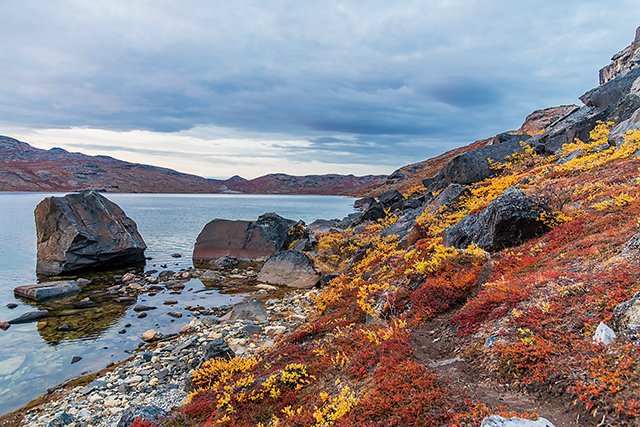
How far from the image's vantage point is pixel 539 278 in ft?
21.0

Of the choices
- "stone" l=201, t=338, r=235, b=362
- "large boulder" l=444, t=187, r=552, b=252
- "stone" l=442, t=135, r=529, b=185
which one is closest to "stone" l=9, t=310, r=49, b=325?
"stone" l=201, t=338, r=235, b=362

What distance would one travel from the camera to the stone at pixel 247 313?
55.4 ft

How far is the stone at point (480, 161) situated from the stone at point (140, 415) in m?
23.9

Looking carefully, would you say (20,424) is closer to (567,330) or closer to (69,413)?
→ (69,413)

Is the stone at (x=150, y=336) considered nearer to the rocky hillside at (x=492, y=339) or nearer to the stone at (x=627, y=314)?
the rocky hillside at (x=492, y=339)

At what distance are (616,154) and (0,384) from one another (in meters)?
25.5

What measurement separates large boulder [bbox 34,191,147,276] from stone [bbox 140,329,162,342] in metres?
17.0

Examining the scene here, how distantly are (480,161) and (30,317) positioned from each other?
101 feet

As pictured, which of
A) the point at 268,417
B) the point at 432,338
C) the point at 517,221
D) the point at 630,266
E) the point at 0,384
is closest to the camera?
the point at 630,266

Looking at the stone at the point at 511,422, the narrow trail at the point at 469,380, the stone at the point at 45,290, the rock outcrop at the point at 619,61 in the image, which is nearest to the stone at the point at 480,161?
the narrow trail at the point at 469,380

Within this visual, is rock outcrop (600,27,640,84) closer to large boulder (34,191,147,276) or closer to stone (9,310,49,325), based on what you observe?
large boulder (34,191,147,276)

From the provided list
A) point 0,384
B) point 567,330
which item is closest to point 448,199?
point 567,330

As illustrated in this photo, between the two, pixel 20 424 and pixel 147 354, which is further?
pixel 147 354

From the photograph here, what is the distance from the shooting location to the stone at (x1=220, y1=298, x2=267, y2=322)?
55.4ft
